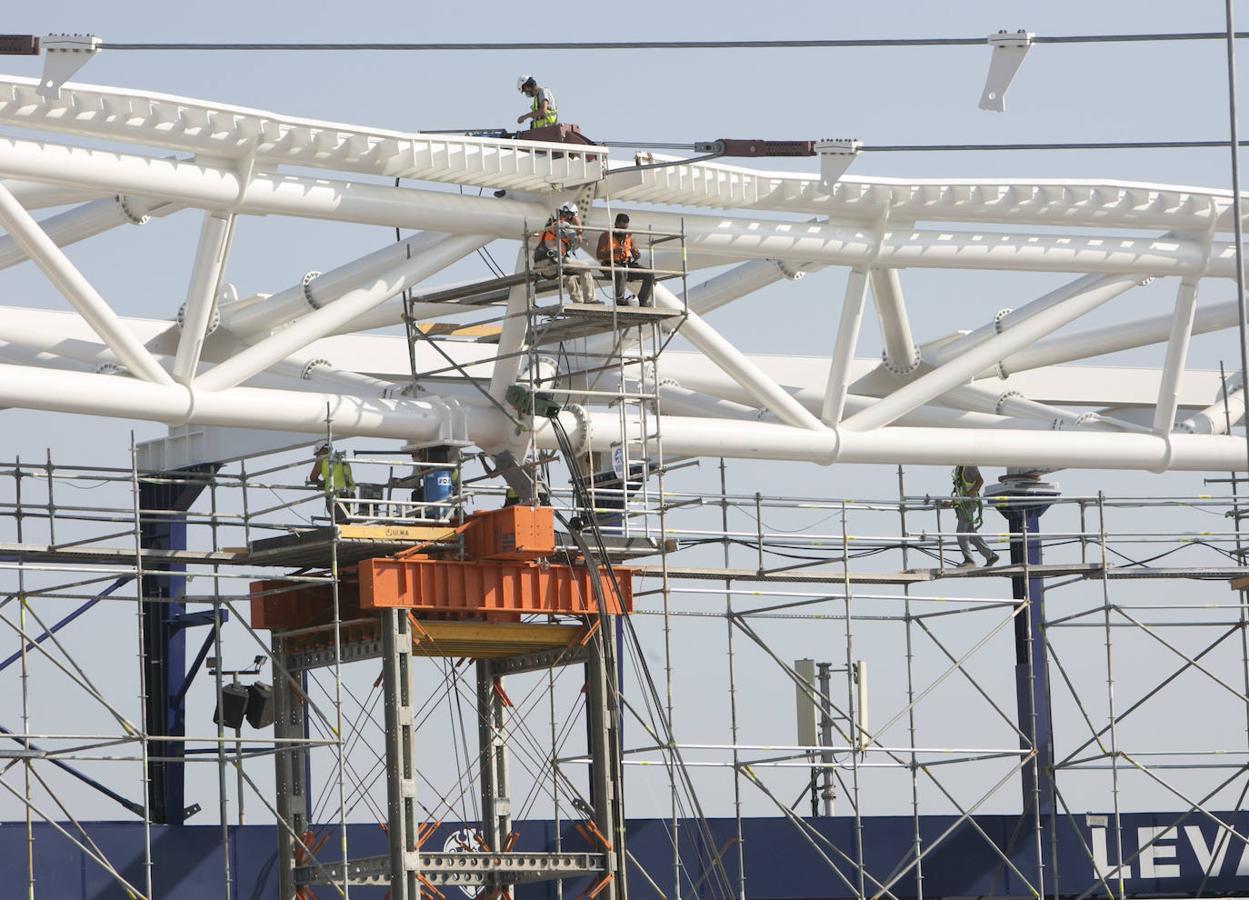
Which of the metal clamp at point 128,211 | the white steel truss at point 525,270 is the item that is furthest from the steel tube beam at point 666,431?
the metal clamp at point 128,211

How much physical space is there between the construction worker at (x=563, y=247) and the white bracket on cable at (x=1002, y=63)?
16.5 feet

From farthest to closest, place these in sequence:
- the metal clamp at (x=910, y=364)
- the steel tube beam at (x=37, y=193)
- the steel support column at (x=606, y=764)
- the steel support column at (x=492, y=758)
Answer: the metal clamp at (x=910, y=364) → the steel support column at (x=492, y=758) → the steel support column at (x=606, y=764) → the steel tube beam at (x=37, y=193)

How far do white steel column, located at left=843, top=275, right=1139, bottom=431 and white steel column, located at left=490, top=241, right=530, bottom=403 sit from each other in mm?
4414

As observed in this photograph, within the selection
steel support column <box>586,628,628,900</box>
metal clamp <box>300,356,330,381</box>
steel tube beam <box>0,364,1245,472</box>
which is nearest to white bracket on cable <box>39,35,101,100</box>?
steel tube beam <box>0,364,1245,472</box>

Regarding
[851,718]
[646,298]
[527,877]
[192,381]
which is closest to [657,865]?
[851,718]

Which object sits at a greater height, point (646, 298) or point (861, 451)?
point (646, 298)

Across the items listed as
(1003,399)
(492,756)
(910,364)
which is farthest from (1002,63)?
(492,756)

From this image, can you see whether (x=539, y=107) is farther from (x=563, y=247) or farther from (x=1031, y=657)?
(x=1031, y=657)

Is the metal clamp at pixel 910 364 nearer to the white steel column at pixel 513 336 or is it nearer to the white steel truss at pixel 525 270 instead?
the white steel truss at pixel 525 270

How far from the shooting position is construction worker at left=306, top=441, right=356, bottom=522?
2750 cm

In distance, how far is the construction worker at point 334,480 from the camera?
90.2 feet

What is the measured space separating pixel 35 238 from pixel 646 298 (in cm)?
758

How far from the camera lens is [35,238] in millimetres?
23469

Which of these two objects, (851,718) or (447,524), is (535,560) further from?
(851,718)
